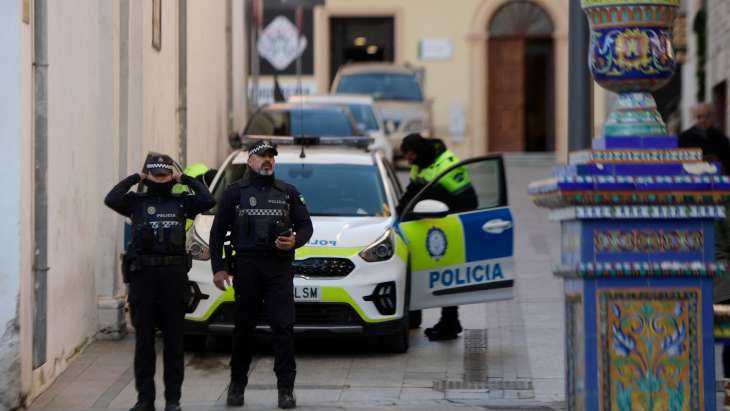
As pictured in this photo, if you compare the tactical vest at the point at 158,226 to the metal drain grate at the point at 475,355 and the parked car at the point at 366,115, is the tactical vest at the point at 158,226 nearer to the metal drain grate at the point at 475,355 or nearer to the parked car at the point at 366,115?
the metal drain grate at the point at 475,355

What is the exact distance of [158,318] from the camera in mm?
9273

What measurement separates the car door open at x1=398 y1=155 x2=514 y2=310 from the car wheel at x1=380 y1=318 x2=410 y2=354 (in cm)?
34

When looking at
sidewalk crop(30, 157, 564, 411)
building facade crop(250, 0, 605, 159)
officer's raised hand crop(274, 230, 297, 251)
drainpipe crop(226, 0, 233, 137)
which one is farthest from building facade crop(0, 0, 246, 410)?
building facade crop(250, 0, 605, 159)

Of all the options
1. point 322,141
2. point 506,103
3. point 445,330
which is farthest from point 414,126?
point 445,330

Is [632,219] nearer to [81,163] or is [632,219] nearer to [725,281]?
[725,281]

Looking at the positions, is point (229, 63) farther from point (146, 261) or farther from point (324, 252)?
point (146, 261)

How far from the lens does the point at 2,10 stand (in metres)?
9.20

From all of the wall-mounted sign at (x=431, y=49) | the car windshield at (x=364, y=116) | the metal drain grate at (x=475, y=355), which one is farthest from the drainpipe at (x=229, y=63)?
the wall-mounted sign at (x=431, y=49)

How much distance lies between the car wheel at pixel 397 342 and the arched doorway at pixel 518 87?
1019 inches

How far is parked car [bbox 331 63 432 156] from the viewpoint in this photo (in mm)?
30062

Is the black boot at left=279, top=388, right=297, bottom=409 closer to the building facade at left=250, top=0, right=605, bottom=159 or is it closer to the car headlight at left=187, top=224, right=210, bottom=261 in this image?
the car headlight at left=187, top=224, right=210, bottom=261

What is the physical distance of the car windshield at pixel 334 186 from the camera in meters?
12.6

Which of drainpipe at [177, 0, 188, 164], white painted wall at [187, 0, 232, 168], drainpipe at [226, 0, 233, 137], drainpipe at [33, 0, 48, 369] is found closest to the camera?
drainpipe at [33, 0, 48, 369]

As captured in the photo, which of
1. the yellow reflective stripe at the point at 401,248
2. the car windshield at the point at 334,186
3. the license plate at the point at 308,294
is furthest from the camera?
the car windshield at the point at 334,186
